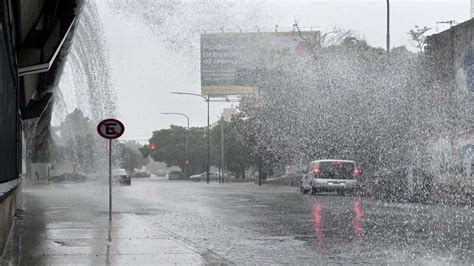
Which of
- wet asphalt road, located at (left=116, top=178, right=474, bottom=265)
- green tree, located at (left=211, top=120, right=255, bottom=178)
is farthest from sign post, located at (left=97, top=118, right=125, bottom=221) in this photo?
green tree, located at (left=211, top=120, right=255, bottom=178)

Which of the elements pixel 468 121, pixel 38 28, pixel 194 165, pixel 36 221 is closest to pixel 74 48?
pixel 38 28

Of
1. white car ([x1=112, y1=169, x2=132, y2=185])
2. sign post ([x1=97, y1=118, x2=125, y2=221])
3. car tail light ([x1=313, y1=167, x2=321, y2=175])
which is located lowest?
white car ([x1=112, y1=169, x2=132, y2=185])

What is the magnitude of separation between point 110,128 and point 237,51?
1664 inches

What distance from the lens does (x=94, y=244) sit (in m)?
11.8

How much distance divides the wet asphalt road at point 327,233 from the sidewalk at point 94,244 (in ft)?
2.06

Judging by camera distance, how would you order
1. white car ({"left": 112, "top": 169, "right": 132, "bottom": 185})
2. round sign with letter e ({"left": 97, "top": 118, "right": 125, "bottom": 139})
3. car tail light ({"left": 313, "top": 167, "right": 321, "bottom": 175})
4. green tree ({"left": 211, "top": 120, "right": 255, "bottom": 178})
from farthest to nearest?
1. green tree ({"left": 211, "top": 120, "right": 255, "bottom": 178})
2. white car ({"left": 112, "top": 169, "right": 132, "bottom": 185})
3. car tail light ({"left": 313, "top": 167, "right": 321, "bottom": 175})
4. round sign with letter e ({"left": 97, "top": 118, "right": 125, "bottom": 139})

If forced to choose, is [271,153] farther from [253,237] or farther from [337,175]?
[253,237]

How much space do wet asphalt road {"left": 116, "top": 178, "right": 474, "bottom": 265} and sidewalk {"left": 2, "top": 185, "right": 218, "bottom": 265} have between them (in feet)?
2.06

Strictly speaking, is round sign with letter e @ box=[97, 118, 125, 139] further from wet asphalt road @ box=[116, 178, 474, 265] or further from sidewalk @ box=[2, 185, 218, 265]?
wet asphalt road @ box=[116, 178, 474, 265]

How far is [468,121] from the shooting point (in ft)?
108

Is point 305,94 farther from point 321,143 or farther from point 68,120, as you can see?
point 68,120

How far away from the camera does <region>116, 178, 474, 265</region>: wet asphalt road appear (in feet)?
34.7

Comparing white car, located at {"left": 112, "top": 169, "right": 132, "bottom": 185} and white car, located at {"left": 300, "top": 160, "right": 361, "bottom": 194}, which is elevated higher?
white car, located at {"left": 300, "top": 160, "right": 361, "bottom": 194}

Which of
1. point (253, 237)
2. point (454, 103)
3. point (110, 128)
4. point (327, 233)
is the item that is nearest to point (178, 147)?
point (454, 103)
